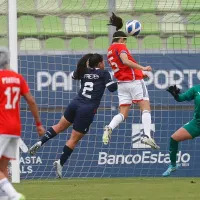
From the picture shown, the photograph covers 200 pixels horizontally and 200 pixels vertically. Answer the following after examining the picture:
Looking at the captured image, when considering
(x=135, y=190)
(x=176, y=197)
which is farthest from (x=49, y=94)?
(x=176, y=197)

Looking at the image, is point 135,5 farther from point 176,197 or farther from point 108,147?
point 176,197

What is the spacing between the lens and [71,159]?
16.4 metres

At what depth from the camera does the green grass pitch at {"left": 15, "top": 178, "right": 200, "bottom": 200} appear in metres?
10.8

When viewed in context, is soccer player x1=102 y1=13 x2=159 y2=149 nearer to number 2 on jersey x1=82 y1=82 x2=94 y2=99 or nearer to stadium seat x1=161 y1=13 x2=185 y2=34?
number 2 on jersey x1=82 y1=82 x2=94 y2=99

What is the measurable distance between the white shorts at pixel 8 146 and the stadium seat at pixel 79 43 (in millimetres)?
7485

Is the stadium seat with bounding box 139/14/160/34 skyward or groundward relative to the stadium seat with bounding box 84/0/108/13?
groundward

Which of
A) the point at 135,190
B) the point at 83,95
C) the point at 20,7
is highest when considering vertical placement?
the point at 20,7

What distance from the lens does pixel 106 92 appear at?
16.3m

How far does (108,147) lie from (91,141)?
351 mm

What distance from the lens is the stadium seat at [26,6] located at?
15.7 meters

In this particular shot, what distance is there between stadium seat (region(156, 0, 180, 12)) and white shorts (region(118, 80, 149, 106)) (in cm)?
290

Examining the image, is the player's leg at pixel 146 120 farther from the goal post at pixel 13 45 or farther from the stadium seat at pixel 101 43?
the stadium seat at pixel 101 43

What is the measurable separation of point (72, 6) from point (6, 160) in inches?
301

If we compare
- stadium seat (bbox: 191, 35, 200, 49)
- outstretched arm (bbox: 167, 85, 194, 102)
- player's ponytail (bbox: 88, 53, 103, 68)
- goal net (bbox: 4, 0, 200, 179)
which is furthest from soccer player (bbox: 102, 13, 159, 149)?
stadium seat (bbox: 191, 35, 200, 49)
